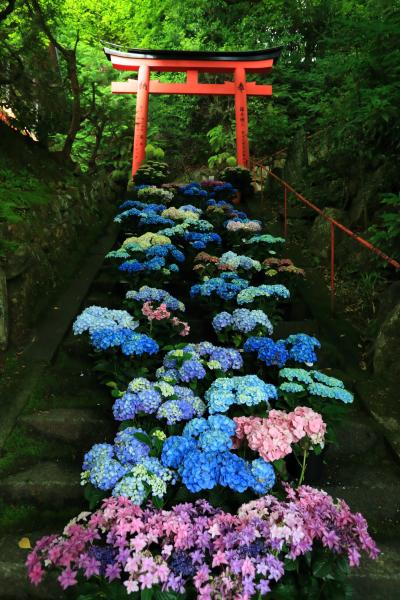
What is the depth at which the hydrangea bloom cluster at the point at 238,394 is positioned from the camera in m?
2.42

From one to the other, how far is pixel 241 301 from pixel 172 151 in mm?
12248

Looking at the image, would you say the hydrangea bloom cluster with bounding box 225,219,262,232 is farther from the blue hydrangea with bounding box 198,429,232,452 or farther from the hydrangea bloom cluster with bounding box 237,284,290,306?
the blue hydrangea with bounding box 198,429,232,452

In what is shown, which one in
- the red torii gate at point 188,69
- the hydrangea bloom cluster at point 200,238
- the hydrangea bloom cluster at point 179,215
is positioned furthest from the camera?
the red torii gate at point 188,69

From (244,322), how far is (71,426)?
56.2 inches

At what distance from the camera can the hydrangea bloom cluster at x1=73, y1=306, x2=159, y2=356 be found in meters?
2.83

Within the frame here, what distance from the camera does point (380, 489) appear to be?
2.61 metres

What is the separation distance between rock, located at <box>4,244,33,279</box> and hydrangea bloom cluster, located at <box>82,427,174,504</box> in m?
1.97

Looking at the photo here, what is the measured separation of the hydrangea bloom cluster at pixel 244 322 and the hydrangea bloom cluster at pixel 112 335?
2.23ft

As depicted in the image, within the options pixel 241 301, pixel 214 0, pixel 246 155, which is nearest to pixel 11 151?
pixel 241 301

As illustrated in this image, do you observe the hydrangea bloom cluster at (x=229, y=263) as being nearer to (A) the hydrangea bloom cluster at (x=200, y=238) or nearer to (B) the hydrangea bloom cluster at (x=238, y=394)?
(A) the hydrangea bloom cluster at (x=200, y=238)

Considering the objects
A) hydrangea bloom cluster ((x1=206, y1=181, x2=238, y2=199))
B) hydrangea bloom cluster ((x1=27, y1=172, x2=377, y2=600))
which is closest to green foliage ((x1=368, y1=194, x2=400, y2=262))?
hydrangea bloom cluster ((x1=27, y1=172, x2=377, y2=600))

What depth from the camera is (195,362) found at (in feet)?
9.08

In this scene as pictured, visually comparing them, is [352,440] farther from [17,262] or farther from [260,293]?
[17,262]

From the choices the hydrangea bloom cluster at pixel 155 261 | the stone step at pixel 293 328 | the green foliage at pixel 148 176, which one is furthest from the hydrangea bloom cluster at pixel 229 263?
the green foliage at pixel 148 176
